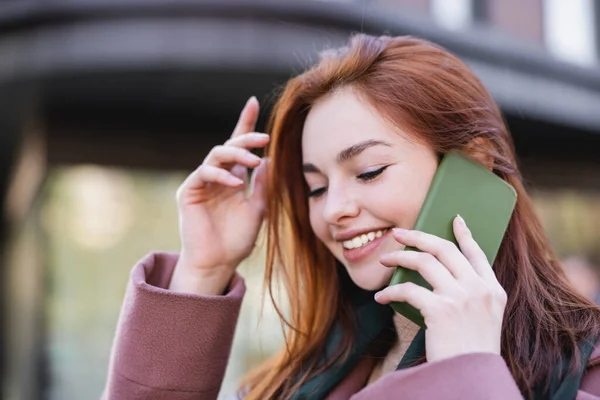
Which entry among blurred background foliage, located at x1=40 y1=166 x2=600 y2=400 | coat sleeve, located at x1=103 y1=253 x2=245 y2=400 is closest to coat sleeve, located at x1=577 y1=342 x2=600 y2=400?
coat sleeve, located at x1=103 y1=253 x2=245 y2=400

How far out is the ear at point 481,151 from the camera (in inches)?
58.2

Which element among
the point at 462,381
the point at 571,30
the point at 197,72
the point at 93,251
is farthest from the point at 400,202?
the point at 571,30

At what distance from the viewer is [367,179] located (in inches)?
57.1

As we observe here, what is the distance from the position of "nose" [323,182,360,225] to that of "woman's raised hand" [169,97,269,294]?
30 cm

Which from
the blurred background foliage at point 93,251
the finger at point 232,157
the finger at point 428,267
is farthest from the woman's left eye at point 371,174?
the blurred background foliage at point 93,251

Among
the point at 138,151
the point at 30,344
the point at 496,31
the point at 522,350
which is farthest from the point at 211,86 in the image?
the point at 522,350

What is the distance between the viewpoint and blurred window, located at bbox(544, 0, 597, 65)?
6.71m

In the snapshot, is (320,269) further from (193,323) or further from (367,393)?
(367,393)

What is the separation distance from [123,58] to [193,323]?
403 centimetres

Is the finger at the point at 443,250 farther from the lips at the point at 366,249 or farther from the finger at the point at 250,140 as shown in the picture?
the finger at the point at 250,140

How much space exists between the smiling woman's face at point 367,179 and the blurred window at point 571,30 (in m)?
5.61

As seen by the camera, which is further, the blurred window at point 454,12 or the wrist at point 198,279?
the blurred window at point 454,12

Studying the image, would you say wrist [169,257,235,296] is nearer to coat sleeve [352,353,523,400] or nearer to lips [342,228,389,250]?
lips [342,228,389,250]

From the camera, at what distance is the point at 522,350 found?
129 cm
